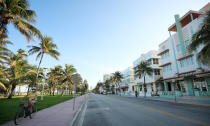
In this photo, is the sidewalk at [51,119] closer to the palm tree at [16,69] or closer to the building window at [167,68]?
the palm tree at [16,69]

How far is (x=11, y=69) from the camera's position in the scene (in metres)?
27.4

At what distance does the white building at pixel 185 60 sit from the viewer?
61.2 ft

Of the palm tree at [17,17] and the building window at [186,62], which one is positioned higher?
the palm tree at [17,17]

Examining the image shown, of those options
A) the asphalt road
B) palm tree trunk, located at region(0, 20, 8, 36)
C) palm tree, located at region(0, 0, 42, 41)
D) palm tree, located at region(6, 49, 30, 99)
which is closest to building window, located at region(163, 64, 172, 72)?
the asphalt road

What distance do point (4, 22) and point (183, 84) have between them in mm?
30194

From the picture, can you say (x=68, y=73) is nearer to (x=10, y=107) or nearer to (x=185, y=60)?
(x=10, y=107)

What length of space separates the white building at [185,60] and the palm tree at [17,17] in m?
19.8

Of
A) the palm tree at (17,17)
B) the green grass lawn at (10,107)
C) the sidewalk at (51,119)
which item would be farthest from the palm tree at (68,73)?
the sidewalk at (51,119)

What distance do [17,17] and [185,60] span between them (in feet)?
88.3

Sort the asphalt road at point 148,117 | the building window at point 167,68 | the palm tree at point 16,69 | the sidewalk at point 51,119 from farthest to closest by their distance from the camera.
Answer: the palm tree at point 16,69 < the building window at point 167,68 < the sidewalk at point 51,119 < the asphalt road at point 148,117

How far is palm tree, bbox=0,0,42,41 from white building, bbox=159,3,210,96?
19807mm

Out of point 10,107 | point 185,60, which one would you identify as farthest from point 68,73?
point 185,60

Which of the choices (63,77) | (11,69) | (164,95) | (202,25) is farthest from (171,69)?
(11,69)

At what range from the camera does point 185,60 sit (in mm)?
21641
